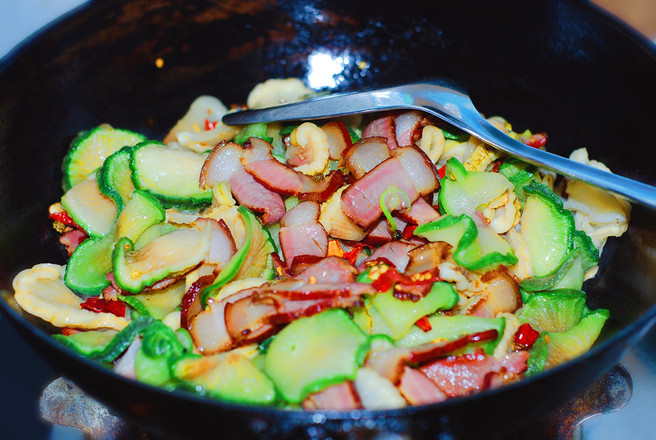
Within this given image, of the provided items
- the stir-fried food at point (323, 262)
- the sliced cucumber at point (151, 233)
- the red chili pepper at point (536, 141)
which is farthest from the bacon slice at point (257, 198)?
the red chili pepper at point (536, 141)

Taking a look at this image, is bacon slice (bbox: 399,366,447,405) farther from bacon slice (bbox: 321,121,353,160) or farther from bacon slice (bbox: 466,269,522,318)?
bacon slice (bbox: 321,121,353,160)

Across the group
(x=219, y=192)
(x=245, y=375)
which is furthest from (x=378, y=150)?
(x=245, y=375)

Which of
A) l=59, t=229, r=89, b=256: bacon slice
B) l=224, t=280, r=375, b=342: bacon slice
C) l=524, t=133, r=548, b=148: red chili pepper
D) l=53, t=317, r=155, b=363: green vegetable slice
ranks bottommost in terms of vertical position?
l=524, t=133, r=548, b=148: red chili pepper

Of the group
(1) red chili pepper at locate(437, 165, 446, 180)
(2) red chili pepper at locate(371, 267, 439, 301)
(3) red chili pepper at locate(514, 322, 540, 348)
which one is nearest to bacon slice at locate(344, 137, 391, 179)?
(1) red chili pepper at locate(437, 165, 446, 180)

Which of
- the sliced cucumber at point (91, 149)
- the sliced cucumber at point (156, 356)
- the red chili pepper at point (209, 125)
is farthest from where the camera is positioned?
the red chili pepper at point (209, 125)

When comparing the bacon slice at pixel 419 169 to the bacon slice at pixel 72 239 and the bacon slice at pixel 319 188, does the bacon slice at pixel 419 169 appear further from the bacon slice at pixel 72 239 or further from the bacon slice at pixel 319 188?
the bacon slice at pixel 72 239

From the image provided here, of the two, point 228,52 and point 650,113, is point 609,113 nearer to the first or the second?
point 650,113

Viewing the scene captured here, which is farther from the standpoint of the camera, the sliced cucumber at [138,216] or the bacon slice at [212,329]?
the sliced cucumber at [138,216]

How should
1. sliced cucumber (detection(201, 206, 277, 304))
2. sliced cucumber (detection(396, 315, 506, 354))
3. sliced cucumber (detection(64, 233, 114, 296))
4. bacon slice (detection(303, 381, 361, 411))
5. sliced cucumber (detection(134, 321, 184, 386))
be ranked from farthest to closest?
sliced cucumber (detection(64, 233, 114, 296)) → sliced cucumber (detection(201, 206, 277, 304)) → sliced cucumber (detection(396, 315, 506, 354)) → sliced cucumber (detection(134, 321, 184, 386)) → bacon slice (detection(303, 381, 361, 411))
